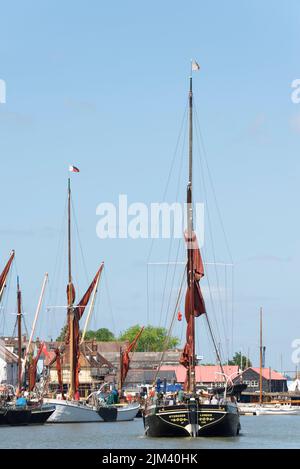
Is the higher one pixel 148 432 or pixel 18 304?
pixel 18 304

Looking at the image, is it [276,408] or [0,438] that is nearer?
[0,438]

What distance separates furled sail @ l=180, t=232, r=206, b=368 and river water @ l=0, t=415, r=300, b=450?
6693 millimetres

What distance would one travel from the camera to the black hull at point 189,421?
78625 mm

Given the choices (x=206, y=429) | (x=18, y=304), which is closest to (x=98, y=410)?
(x=18, y=304)

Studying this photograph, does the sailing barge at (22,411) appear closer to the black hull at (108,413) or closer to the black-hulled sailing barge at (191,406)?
the black hull at (108,413)

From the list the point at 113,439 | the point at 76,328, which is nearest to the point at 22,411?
the point at 113,439

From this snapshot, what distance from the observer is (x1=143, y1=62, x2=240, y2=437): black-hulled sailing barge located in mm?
78750

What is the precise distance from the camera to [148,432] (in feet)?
271

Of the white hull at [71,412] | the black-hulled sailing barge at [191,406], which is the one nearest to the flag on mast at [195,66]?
the black-hulled sailing barge at [191,406]

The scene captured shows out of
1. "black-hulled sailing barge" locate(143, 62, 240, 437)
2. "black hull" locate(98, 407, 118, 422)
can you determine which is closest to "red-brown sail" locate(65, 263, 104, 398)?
"black hull" locate(98, 407, 118, 422)
